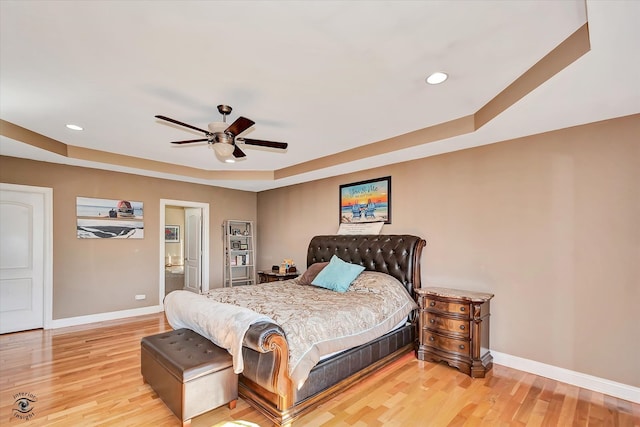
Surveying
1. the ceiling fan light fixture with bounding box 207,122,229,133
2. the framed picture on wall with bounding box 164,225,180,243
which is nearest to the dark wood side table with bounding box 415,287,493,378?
the ceiling fan light fixture with bounding box 207,122,229,133

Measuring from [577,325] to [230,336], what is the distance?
312cm

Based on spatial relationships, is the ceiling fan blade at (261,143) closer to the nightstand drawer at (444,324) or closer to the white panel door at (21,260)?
the nightstand drawer at (444,324)

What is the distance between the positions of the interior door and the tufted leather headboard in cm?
284

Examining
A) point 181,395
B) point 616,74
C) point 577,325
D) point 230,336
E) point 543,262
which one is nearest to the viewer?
point 616,74

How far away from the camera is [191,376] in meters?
2.16

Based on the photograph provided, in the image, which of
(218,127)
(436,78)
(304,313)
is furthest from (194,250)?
(436,78)

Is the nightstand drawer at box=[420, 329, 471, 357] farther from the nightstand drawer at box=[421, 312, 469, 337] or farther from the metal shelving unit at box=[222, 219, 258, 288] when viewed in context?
the metal shelving unit at box=[222, 219, 258, 288]

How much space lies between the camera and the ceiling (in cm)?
165

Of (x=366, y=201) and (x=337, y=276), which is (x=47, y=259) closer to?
(x=337, y=276)

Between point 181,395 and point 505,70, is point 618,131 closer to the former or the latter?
point 505,70

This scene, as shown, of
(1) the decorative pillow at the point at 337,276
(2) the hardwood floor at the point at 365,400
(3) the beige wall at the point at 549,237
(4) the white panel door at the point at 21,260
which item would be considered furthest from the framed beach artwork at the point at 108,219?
(3) the beige wall at the point at 549,237

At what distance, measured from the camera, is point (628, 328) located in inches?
101

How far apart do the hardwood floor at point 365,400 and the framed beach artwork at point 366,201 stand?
1.99 meters

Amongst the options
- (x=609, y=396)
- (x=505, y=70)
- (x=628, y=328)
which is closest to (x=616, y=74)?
(x=505, y=70)
